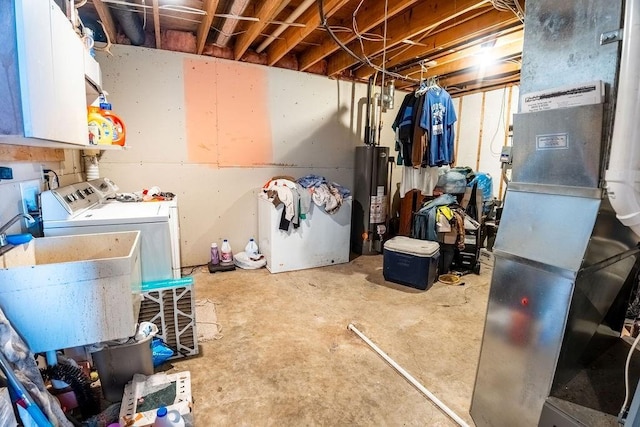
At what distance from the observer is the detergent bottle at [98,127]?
7.07ft

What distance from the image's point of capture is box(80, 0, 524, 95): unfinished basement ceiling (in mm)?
2490

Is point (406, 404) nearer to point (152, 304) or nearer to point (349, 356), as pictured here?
point (349, 356)

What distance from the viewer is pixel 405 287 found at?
3.29 metres

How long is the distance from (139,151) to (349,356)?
2.87m

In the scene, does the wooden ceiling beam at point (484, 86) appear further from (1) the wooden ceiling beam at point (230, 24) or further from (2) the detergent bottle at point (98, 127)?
(2) the detergent bottle at point (98, 127)

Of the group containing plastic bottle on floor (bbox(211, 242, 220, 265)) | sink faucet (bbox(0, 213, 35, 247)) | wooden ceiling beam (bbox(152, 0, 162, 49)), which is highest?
wooden ceiling beam (bbox(152, 0, 162, 49))

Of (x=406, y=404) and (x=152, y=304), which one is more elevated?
(x=152, y=304)

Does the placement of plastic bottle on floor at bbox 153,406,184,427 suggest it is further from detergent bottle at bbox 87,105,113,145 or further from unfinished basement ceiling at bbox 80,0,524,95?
unfinished basement ceiling at bbox 80,0,524,95

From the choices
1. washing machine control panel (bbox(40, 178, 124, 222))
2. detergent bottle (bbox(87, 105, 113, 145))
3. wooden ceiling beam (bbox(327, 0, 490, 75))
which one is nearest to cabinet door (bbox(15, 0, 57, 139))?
washing machine control panel (bbox(40, 178, 124, 222))

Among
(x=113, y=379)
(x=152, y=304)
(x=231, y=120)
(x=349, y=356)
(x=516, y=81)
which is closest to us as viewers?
(x=113, y=379)

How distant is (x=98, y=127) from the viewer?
2254 mm

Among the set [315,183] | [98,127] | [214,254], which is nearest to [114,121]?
[98,127]

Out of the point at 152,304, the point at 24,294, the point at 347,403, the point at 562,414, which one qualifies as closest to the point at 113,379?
the point at 152,304

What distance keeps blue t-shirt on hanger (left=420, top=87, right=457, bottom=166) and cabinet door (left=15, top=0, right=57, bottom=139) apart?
3.07m
